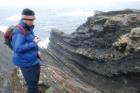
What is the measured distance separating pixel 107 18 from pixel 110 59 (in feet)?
8.05

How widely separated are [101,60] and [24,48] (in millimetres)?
8036

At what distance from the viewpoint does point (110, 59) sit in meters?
15.6

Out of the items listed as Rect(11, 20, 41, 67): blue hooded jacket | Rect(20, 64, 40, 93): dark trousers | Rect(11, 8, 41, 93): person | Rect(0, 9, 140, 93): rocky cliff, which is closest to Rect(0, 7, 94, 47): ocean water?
Rect(0, 9, 140, 93): rocky cliff

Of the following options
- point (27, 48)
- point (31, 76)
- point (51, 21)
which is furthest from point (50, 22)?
point (27, 48)

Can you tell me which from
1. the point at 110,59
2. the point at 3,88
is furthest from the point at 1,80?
the point at 110,59

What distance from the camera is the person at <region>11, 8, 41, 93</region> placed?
28.4ft

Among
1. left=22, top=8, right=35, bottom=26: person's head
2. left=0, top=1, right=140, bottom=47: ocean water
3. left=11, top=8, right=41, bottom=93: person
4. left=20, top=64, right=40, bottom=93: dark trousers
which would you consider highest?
left=22, top=8, right=35, bottom=26: person's head

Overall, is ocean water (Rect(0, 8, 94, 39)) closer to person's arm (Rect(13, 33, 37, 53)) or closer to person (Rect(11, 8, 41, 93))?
person (Rect(11, 8, 41, 93))

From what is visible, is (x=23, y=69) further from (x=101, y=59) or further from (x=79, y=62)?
(x=79, y=62)

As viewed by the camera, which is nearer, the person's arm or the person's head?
the person's arm

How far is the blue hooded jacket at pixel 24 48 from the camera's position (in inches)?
340

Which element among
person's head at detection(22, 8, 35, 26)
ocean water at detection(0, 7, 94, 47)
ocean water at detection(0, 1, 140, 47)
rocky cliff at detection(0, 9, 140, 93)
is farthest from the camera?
ocean water at detection(0, 1, 140, 47)

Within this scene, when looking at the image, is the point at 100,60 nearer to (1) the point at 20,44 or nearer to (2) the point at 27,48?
(2) the point at 27,48

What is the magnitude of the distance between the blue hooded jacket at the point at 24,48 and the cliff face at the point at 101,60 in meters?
2.64
